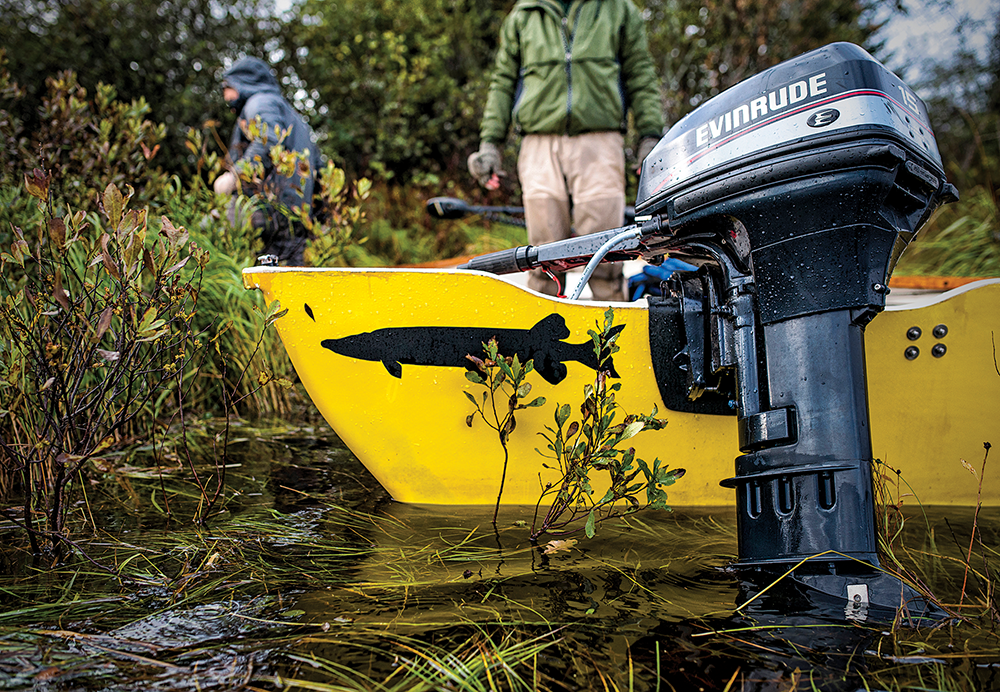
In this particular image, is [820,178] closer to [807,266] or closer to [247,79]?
[807,266]

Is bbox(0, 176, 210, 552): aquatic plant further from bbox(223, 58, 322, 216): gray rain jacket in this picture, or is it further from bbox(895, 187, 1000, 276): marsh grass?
bbox(895, 187, 1000, 276): marsh grass

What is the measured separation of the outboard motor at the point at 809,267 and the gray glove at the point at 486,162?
1.83 m

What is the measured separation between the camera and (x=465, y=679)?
0.99 metres

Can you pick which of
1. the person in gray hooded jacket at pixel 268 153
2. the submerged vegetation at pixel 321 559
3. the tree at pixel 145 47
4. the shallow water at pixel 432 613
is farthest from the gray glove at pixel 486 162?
the tree at pixel 145 47

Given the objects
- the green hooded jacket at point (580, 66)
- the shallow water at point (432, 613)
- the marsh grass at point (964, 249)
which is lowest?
the shallow water at point (432, 613)

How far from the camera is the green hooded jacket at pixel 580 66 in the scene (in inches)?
122

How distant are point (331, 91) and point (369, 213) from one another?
A: 1750mm

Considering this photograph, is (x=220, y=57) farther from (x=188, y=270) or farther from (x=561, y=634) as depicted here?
(x=561, y=634)

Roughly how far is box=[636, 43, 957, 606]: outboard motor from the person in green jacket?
1474 mm

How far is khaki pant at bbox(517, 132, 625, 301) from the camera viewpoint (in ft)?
10.4

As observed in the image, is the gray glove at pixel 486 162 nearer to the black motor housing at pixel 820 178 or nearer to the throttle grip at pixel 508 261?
the throttle grip at pixel 508 261

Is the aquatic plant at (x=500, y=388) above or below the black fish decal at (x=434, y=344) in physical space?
below

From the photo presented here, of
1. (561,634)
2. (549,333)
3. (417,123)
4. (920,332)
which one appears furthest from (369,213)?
(561,634)

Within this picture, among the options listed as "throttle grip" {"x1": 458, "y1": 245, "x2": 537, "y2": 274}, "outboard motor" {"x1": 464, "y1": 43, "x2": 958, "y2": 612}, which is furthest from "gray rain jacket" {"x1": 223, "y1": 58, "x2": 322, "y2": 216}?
"outboard motor" {"x1": 464, "y1": 43, "x2": 958, "y2": 612}
